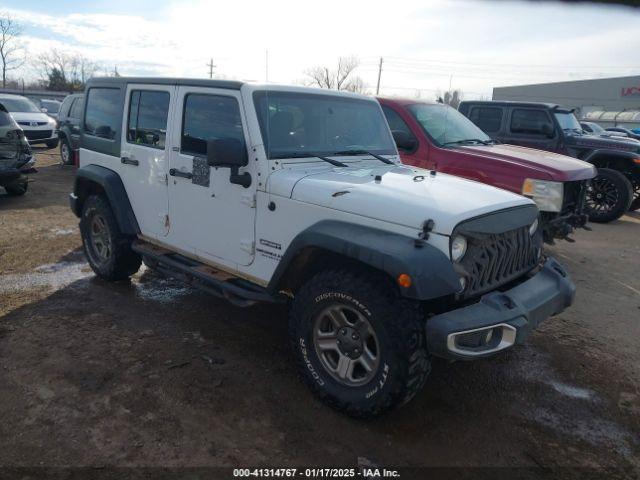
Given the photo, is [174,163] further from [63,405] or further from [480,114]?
[480,114]

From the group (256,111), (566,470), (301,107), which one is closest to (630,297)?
(566,470)

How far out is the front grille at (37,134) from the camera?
15.7 metres

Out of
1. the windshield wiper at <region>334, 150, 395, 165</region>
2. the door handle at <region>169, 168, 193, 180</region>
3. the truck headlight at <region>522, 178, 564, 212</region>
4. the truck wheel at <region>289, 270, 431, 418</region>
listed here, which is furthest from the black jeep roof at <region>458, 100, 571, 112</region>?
the truck wheel at <region>289, 270, 431, 418</region>

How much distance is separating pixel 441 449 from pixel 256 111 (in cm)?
254

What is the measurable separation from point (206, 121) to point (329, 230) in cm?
159

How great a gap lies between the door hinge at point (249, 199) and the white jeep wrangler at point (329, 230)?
11 millimetres

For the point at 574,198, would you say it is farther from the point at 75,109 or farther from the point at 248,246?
the point at 75,109

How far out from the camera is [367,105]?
4547 mm

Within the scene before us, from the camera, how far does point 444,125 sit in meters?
7.05

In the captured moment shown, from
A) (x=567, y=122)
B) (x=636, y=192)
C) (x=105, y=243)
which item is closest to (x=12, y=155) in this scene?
(x=105, y=243)

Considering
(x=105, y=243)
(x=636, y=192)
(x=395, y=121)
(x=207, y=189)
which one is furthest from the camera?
(x=636, y=192)

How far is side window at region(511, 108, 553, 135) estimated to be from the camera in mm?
8828

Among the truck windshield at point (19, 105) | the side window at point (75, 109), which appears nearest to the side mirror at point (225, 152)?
the side window at point (75, 109)

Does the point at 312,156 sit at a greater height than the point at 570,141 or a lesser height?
lesser
